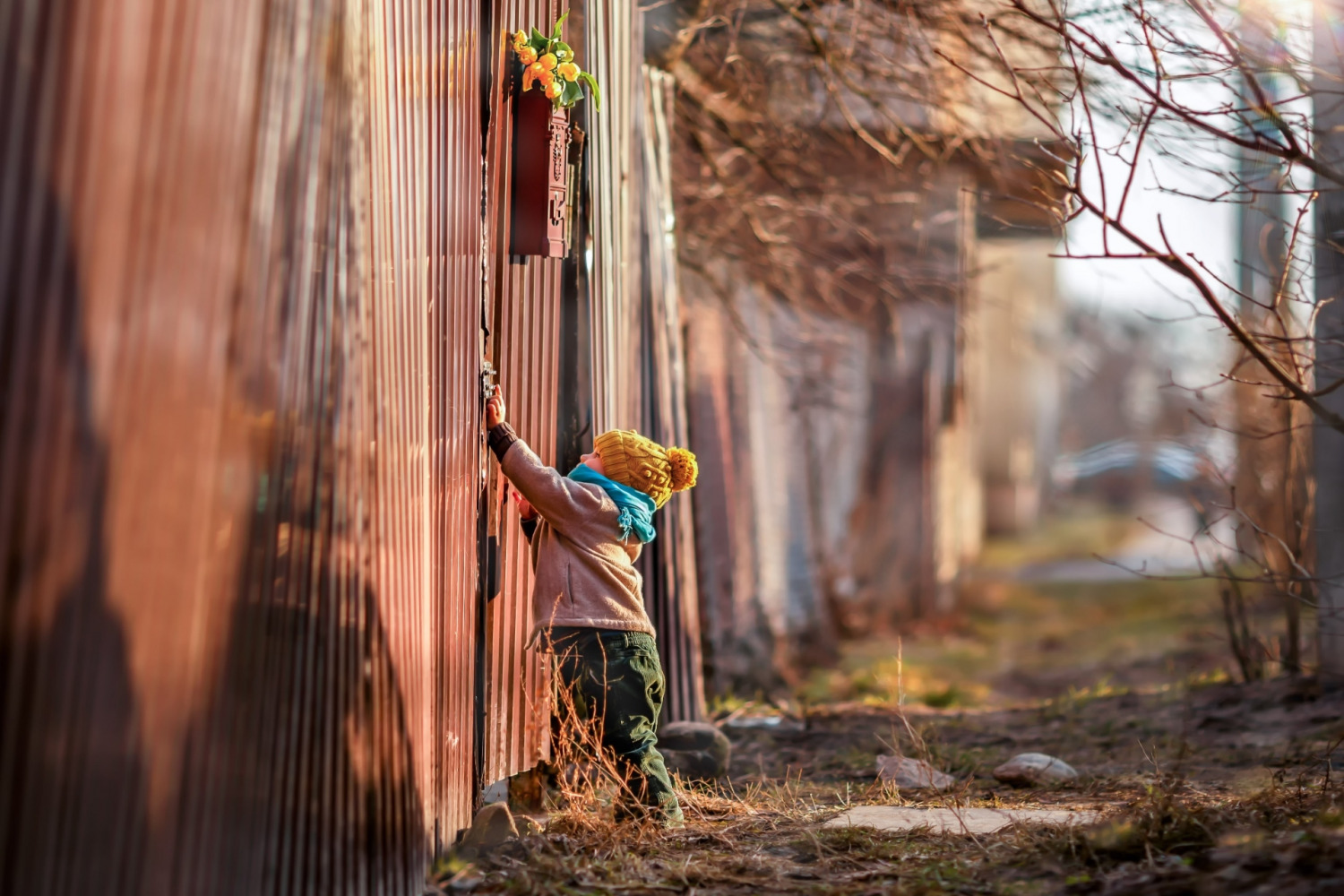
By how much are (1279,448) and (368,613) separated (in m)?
8.93

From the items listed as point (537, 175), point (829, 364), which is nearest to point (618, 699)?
point (537, 175)

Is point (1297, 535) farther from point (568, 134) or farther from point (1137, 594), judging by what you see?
point (1137, 594)

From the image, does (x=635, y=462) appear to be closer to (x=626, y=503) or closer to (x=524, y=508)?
(x=626, y=503)

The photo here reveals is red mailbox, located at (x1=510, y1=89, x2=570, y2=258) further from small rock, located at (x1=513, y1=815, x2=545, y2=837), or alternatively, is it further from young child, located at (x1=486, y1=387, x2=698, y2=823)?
small rock, located at (x1=513, y1=815, x2=545, y2=837)

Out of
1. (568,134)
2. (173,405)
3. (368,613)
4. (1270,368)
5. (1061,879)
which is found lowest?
(1061,879)

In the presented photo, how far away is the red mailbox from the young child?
0.64 metres

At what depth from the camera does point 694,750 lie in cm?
553

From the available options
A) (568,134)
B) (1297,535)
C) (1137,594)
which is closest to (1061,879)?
(568,134)

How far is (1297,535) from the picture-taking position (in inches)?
322

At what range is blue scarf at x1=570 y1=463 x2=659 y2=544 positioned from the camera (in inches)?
170

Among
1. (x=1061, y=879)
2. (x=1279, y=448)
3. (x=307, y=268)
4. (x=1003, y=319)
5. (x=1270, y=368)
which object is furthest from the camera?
(x=1003, y=319)

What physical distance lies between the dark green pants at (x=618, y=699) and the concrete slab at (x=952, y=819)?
633 millimetres

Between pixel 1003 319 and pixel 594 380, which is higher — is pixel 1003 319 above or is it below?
above

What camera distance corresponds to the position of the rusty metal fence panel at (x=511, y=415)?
4.39 m
